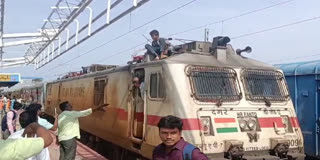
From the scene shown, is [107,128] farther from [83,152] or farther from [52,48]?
[52,48]

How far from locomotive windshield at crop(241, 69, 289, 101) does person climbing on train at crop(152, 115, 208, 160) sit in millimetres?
4570

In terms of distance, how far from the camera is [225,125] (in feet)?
23.1

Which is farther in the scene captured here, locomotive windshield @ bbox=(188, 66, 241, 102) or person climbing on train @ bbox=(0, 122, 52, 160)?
locomotive windshield @ bbox=(188, 66, 241, 102)

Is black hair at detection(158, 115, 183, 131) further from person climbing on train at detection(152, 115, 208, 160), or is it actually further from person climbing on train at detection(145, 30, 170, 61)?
person climbing on train at detection(145, 30, 170, 61)

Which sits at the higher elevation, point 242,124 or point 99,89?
point 99,89

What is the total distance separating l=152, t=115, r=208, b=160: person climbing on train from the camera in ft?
10.7

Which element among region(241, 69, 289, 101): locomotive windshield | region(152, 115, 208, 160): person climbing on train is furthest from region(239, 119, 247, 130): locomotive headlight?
region(152, 115, 208, 160): person climbing on train

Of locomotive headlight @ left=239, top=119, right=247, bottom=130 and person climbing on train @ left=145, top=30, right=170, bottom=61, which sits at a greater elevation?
person climbing on train @ left=145, top=30, right=170, bottom=61

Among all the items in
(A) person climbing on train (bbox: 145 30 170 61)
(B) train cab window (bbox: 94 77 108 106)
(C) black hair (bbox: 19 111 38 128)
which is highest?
(A) person climbing on train (bbox: 145 30 170 61)

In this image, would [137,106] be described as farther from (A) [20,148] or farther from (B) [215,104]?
(A) [20,148]

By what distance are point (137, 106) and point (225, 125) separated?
212cm

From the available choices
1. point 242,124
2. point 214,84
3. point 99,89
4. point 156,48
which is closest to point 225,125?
point 242,124

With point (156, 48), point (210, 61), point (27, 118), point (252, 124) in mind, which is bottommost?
point (252, 124)

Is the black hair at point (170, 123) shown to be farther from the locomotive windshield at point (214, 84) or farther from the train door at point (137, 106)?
the train door at point (137, 106)
